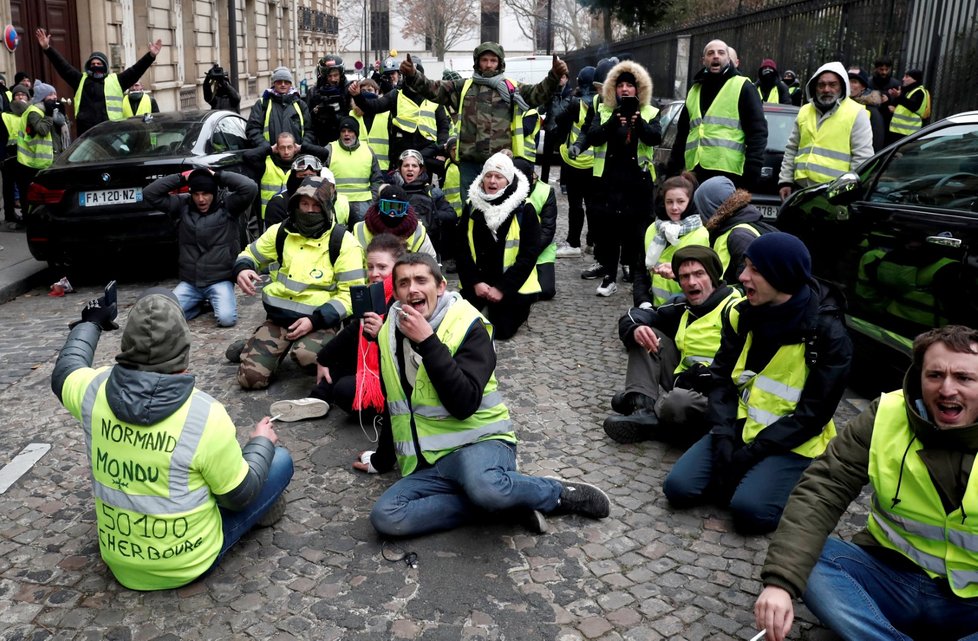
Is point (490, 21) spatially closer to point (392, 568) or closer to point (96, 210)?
point (96, 210)

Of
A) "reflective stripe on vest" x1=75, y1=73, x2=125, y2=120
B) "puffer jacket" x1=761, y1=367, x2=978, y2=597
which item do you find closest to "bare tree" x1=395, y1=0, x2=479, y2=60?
"reflective stripe on vest" x1=75, y1=73, x2=125, y2=120

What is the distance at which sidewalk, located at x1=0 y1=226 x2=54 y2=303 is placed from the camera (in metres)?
9.14

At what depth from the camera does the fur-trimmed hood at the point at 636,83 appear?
8.42m

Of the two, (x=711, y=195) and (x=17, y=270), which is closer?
(x=711, y=195)

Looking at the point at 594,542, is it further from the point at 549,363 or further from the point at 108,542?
the point at 549,363

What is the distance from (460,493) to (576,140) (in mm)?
6397

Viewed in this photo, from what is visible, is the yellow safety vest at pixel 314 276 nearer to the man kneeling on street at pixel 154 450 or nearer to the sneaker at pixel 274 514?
the sneaker at pixel 274 514

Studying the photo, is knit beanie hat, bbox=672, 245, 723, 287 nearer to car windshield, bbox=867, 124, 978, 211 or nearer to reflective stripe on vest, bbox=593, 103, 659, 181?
car windshield, bbox=867, 124, 978, 211

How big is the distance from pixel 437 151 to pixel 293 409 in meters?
5.40

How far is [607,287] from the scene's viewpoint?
28.9 feet

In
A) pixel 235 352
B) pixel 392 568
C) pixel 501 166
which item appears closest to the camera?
pixel 392 568

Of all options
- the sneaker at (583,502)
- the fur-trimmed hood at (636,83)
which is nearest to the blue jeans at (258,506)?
the sneaker at (583,502)

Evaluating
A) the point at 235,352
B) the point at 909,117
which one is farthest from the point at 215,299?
the point at 909,117

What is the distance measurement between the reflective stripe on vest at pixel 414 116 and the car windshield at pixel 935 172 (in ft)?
18.2
